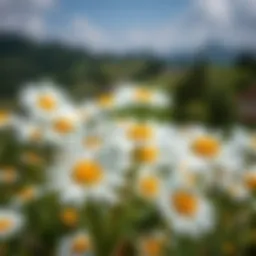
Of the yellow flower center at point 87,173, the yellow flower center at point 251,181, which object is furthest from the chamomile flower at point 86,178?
the yellow flower center at point 251,181

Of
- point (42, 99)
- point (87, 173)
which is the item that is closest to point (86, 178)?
point (87, 173)

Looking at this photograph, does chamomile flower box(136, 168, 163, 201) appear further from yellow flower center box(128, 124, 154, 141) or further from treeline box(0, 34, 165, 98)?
treeline box(0, 34, 165, 98)

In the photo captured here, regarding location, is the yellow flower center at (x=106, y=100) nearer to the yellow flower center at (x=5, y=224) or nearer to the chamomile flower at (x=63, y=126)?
the chamomile flower at (x=63, y=126)

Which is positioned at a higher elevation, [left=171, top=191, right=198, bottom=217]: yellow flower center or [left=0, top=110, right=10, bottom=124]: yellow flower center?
[left=0, top=110, right=10, bottom=124]: yellow flower center

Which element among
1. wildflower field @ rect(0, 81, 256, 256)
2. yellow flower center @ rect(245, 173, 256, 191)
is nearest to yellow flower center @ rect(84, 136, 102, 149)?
wildflower field @ rect(0, 81, 256, 256)

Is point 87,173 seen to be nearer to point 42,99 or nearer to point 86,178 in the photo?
point 86,178

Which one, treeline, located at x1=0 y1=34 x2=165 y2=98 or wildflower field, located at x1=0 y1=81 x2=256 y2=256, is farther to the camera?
treeline, located at x1=0 y1=34 x2=165 y2=98

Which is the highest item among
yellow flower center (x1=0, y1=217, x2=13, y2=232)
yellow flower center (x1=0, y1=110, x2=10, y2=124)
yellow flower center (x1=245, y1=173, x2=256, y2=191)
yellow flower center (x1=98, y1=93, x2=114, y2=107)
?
yellow flower center (x1=98, y1=93, x2=114, y2=107)
